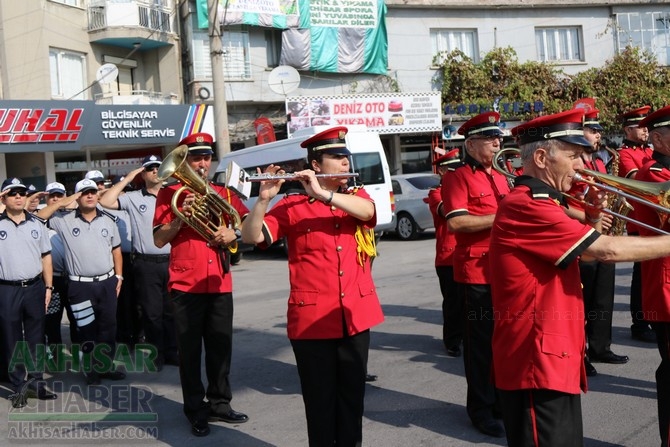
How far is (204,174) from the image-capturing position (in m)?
5.35

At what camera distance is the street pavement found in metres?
4.99

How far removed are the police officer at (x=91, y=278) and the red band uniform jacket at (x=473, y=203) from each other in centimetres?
361

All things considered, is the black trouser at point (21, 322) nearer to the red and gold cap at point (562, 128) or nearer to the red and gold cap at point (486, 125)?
the red and gold cap at point (486, 125)

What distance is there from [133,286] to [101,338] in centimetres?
123

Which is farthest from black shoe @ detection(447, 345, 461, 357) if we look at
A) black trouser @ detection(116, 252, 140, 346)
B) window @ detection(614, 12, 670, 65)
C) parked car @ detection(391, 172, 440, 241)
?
window @ detection(614, 12, 670, 65)

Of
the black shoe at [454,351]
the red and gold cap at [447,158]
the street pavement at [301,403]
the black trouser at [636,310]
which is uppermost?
the red and gold cap at [447,158]

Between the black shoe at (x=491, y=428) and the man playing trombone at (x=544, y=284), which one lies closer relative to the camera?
the man playing trombone at (x=544, y=284)

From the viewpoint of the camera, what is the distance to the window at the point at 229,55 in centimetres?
2483

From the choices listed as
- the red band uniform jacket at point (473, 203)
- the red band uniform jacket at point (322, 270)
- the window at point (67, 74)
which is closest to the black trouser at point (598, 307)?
the red band uniform jacket at point (473, 203)

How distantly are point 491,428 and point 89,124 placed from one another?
700 inches

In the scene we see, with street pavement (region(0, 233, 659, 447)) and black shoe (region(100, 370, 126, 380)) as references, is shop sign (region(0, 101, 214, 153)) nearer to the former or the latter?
street pavement (region(0, 233, 659, 447))

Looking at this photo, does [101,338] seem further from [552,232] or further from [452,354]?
[552,232]

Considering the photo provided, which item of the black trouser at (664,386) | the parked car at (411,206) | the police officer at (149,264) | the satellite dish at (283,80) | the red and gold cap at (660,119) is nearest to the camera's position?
the black trouser at (664,386)

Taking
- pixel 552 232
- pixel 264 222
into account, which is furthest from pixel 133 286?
pixel 552 232
